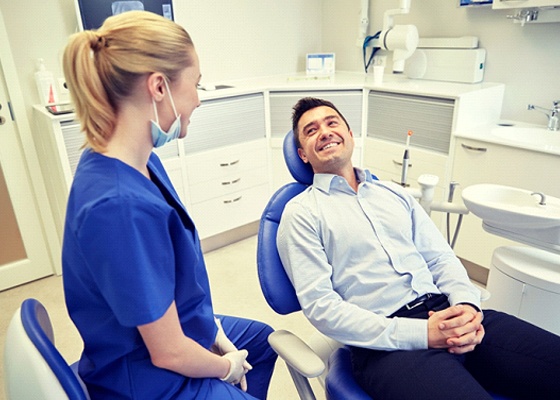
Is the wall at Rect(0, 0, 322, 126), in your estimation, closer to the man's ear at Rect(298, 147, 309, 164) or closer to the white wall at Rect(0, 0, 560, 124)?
the white wall at Rect(0, 0, 560, 124)

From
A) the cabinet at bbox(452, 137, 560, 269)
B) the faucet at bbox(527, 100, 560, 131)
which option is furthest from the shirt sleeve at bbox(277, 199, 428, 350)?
the faucet at bbox(527, 100, 560, 131)

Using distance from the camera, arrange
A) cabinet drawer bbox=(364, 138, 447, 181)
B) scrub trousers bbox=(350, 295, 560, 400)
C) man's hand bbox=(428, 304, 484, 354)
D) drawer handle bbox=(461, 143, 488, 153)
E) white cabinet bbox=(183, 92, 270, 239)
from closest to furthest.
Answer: scrub trousers bbox=(350, 295, 560, 400), man's hand bbox=(428, 304, 484, 354), drawer handle bbox=(461, 143, 488, 153), cabinet drawer bbox=(364, 138, 447, 181), white cabinet bbox=(183, 92, 270, 239)

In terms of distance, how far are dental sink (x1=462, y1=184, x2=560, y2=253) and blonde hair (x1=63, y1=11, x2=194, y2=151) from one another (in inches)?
47.4

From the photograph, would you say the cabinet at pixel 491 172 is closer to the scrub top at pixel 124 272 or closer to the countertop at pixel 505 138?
the countertop at pixel 505 138

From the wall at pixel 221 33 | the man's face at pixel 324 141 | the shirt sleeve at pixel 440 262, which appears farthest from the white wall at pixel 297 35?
the man's face at pixel 324 141

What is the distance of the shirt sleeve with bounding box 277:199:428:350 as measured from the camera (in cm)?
112

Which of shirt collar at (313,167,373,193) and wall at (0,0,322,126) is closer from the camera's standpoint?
shirt collar at (313,167,373,193)

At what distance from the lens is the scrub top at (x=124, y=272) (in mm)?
789

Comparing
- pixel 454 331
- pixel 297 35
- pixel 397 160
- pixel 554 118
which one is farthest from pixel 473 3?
pixel 454 331

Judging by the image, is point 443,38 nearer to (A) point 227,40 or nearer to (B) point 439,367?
(A) point 227,40

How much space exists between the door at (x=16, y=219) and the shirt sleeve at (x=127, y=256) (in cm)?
189

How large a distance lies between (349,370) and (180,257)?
0.61 m

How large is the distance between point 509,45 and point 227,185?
1.82m

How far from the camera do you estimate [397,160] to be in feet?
8.38
